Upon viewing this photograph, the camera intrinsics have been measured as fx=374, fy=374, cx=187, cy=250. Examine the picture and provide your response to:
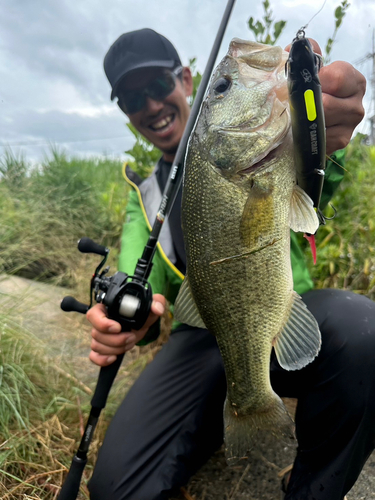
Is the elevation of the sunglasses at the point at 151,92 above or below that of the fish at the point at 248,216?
above

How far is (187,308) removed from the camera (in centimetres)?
147

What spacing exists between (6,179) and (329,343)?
5.00m

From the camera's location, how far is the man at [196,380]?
1.65 m

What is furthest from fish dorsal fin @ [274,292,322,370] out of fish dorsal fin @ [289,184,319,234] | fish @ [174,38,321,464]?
fish dorsal fin @ [289,184,319,234]

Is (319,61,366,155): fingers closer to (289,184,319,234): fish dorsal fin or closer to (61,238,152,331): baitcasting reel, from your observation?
(289,184,319,234): fish dorsal fin

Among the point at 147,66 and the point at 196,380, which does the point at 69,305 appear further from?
the point at 147,66

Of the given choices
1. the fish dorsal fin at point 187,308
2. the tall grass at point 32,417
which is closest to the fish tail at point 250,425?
the fish dorsal fin at point 187,308

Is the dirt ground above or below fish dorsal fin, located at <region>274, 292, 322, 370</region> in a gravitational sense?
below

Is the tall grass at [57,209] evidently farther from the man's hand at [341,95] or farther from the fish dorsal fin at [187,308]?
the man's hand at [341,95]

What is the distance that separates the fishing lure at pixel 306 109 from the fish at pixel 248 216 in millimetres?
92

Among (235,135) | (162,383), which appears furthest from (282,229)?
(162,383)

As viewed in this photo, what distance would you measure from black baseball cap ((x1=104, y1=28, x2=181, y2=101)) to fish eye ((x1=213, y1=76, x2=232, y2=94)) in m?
1.57

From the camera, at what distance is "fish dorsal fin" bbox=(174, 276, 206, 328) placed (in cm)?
145

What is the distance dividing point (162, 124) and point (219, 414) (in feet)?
7.05
